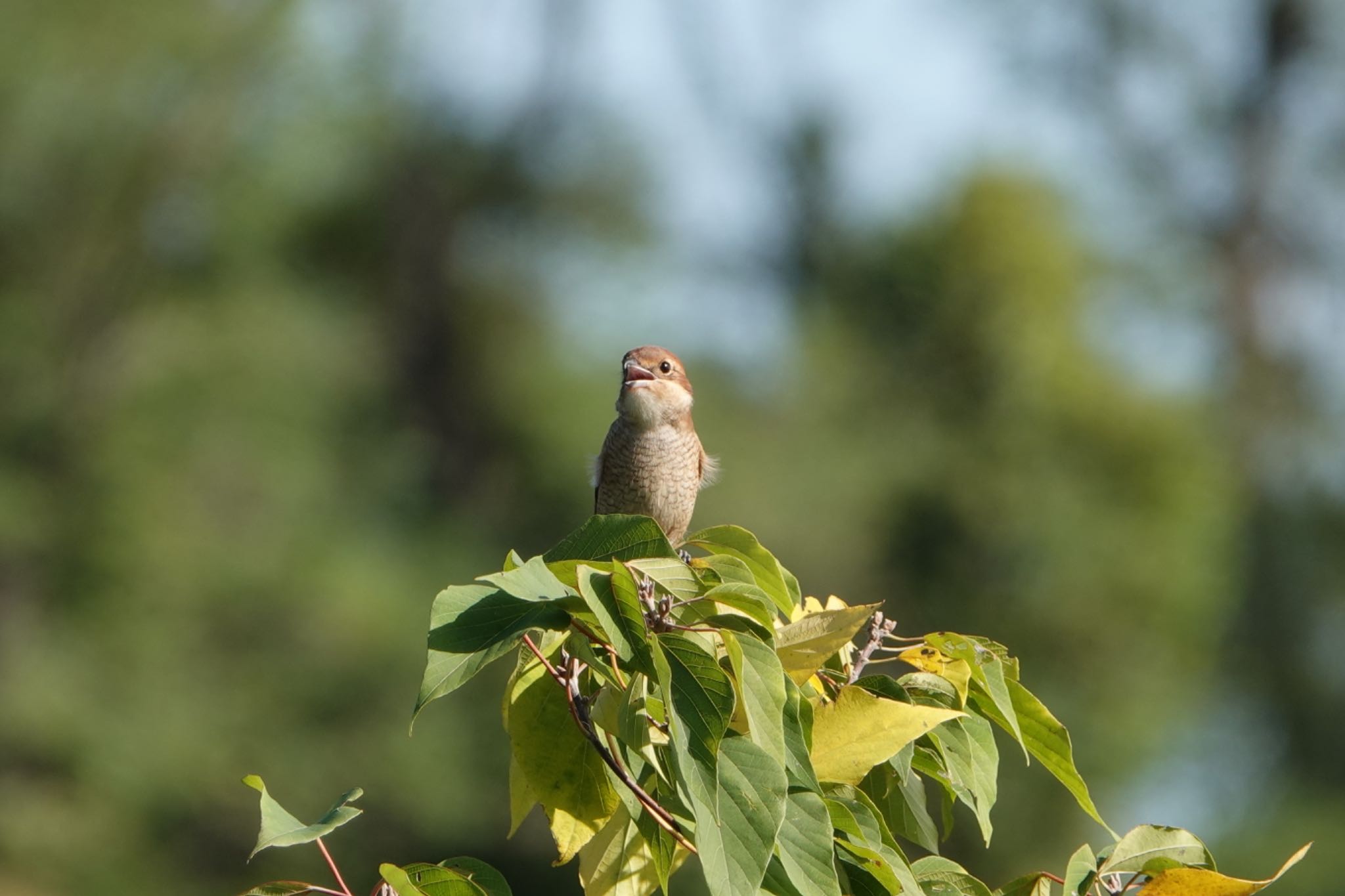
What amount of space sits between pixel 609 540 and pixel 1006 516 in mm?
21958

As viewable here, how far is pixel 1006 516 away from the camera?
23781 millimetres

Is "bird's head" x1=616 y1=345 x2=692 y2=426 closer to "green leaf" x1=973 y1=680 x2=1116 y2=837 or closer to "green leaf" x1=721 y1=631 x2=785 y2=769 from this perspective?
"green leaf" x1=973 y1=680 x2=1116 y2=837

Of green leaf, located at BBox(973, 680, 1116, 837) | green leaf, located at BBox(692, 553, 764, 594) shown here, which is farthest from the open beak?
green leaf, located at BBox(692, 553, 764, 594)

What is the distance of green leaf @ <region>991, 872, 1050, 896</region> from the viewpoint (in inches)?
104

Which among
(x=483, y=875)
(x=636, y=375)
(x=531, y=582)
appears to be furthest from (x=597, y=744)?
(x=636, y=375)

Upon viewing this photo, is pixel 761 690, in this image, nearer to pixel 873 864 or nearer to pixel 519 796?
pixel 873 864

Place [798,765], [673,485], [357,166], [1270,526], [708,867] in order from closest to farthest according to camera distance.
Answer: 1. [708,867]
2. [798,765]
3. [673,485]
4. [1270,526]
5. [357,166]

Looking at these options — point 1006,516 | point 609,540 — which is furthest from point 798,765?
point 1006,516

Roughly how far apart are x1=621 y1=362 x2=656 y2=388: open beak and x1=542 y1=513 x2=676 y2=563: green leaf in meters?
3.17

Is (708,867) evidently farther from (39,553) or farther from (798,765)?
(39,553)

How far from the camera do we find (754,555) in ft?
9.23

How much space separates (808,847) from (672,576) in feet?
1.46

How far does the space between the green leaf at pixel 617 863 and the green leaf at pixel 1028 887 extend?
1.96ft

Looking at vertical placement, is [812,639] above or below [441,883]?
above
